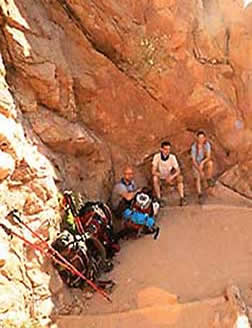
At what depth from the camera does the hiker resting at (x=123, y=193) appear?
7102mm

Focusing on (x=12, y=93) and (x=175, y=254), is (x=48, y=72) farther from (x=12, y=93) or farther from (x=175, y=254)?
(x=175, y=254)

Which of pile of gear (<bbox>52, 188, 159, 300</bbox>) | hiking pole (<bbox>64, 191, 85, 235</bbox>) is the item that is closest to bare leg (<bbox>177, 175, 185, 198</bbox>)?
pile of gear (<bbox>52, 188, 159, 300</bbox>)

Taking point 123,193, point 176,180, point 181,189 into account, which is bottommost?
point 181,189

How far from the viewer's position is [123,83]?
25.4 ft

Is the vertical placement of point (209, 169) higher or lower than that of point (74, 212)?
lower

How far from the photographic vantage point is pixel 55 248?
5832 mm

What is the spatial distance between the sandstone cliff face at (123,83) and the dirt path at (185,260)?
823 mm

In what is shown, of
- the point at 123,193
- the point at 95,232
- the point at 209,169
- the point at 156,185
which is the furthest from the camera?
the point at 209,169

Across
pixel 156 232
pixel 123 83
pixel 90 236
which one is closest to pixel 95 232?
pixel 90 236

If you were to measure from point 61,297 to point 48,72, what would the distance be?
291 centimetres

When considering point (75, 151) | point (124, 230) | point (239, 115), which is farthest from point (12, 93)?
point (239, 115)

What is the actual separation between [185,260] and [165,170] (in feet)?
5.77

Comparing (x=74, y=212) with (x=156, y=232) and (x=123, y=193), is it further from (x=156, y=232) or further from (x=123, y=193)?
(x=156, y=232)

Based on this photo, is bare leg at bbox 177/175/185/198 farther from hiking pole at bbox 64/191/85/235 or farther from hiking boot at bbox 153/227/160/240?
hiking pole at bbox 64/191/85/235
